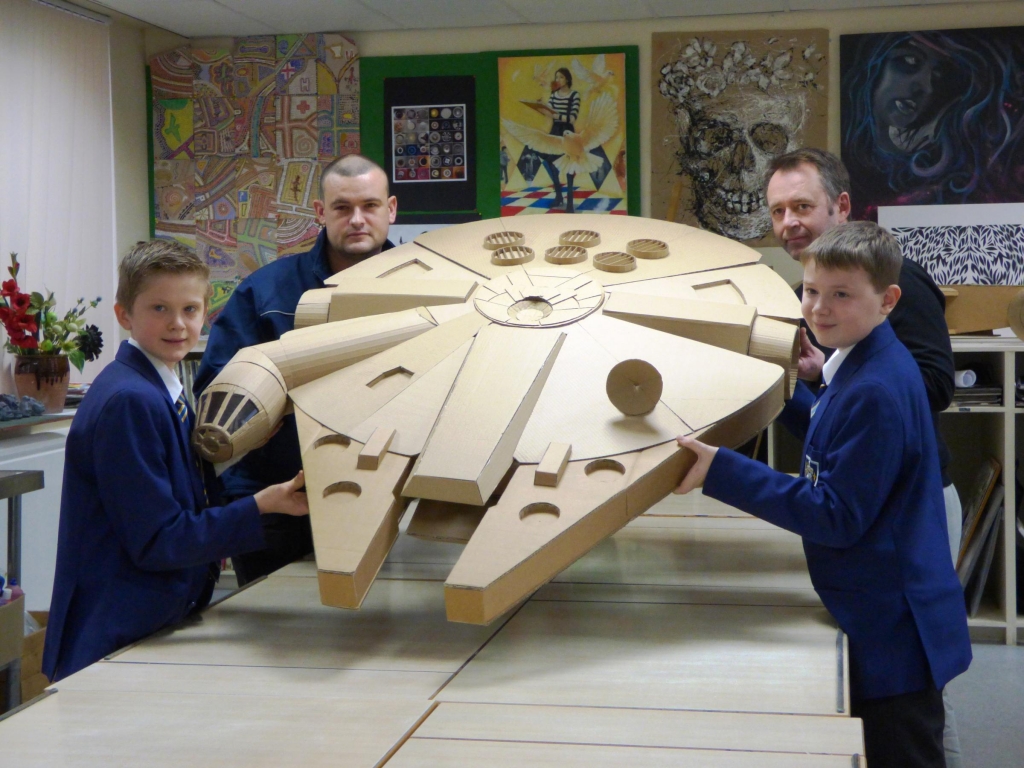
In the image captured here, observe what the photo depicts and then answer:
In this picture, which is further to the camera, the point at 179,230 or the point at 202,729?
the point at 179,230

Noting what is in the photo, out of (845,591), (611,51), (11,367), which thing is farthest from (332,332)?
(611,51)

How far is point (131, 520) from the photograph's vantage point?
150 centimetres

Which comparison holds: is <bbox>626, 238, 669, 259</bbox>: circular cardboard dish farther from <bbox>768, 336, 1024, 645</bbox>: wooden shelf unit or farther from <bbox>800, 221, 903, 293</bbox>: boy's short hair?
<bbox>768, 336, 1024, 645</bbox>: wooden shelf unit

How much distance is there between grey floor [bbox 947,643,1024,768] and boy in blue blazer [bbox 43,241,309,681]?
220 cm

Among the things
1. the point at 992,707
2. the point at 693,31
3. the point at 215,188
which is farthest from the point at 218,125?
the point at 992,707

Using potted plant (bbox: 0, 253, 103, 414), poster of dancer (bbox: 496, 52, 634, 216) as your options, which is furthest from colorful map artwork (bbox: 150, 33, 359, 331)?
potted plant (bbox: 0, 253, 103, 414)

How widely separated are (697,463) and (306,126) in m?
3.50

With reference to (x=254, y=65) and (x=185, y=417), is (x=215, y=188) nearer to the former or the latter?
(x=254, y=65)

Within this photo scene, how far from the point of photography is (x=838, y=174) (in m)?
2.19

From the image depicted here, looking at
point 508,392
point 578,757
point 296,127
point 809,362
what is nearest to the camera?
point 578,757

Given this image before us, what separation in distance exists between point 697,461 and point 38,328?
2.95 metres

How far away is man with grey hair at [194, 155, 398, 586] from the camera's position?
210cm

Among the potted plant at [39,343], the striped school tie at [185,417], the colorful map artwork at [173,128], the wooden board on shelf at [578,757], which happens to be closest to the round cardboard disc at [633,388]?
the wooden board on shelf at [578,757]

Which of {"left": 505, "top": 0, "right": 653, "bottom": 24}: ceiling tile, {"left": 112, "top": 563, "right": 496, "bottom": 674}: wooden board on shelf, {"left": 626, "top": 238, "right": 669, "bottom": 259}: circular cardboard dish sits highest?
{"left": 505, "top": 0, "right": 653, "bottom": 24}: ceiling tile
